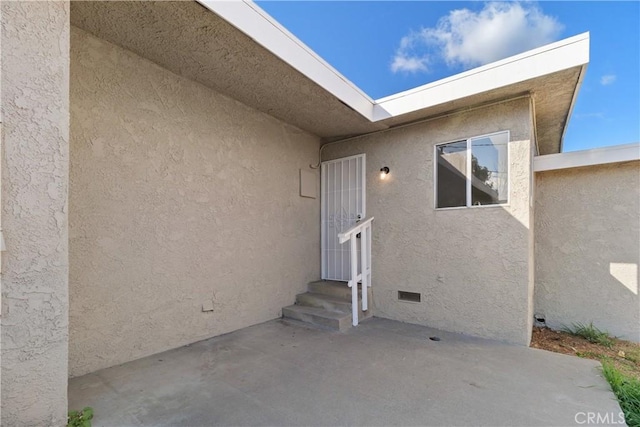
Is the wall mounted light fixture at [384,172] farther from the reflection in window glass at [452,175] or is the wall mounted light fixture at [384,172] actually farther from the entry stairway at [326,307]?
the entry stairway at [326,307]

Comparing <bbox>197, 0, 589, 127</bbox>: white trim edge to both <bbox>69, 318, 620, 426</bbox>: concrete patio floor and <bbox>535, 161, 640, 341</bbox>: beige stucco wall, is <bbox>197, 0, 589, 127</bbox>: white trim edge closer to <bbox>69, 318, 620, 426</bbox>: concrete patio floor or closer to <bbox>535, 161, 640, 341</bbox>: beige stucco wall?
<bbox>535, 161, 640, 341</bbox>: beige stucco wall

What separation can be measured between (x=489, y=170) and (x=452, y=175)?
60cm

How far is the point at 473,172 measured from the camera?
5.10 m

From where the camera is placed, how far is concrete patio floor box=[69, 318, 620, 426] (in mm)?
2654

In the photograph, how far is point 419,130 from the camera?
→ 5656 millimetres

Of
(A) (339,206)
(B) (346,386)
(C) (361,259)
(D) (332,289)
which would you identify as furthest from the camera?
(A) (339,206)

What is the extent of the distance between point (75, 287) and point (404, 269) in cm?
519

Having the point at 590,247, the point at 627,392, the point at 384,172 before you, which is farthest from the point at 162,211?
the point at 590,247

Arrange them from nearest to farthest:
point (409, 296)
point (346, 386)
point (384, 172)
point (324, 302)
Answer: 1. point (346, 386)
2. point (409, 296)
3. point (324, 302)
4. point (384, 172)

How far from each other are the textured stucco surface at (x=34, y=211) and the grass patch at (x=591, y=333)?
7.38m

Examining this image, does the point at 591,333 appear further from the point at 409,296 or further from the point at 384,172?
the point at 384,172

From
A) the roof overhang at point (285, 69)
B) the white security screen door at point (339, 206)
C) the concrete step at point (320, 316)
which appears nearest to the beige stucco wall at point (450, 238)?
the white security screen door at point (339, 206)
